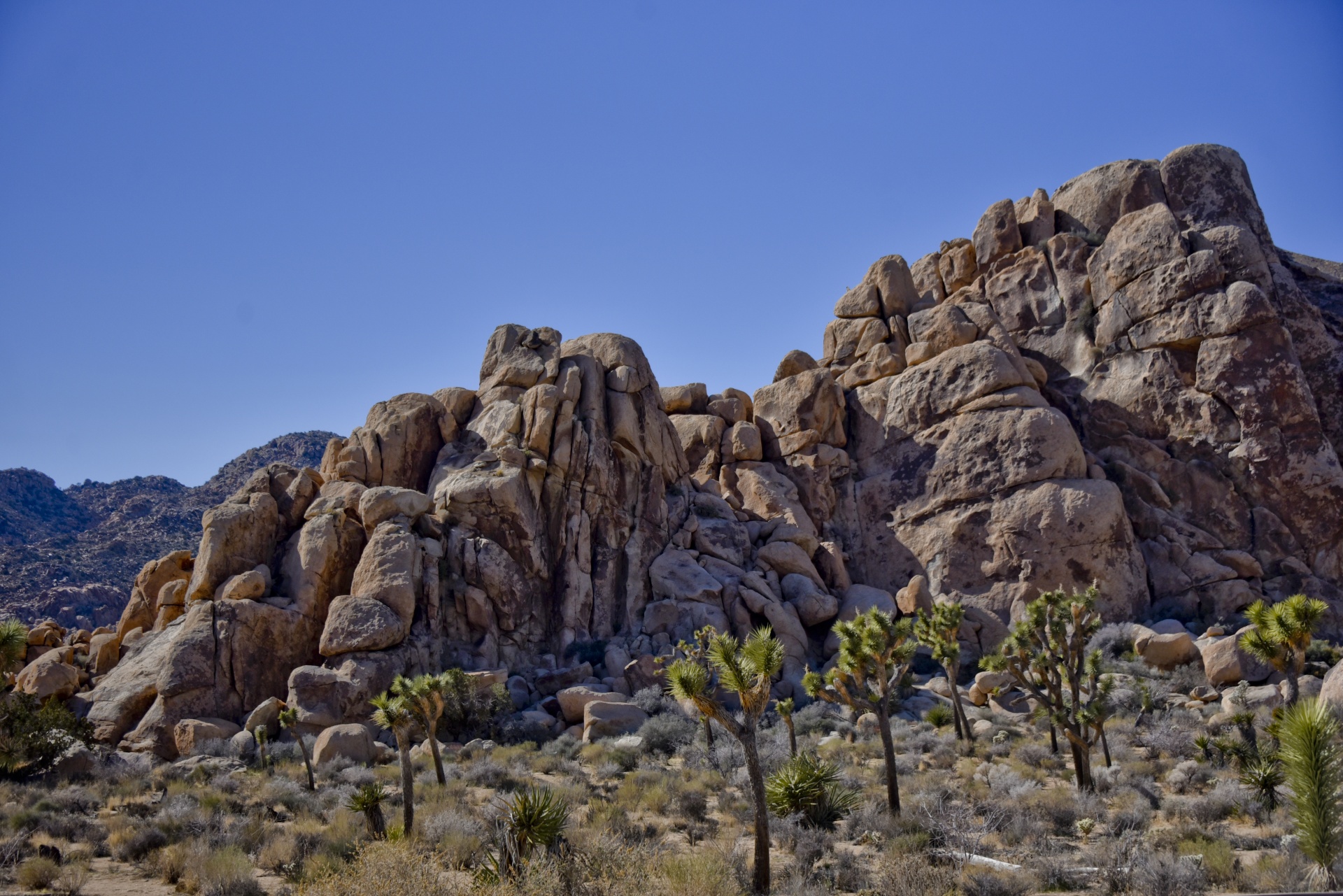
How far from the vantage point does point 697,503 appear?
133 ft

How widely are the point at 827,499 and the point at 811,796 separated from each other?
1031 inches

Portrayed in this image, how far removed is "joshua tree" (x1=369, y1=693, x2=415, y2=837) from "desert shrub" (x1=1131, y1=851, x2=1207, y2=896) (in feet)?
40.3

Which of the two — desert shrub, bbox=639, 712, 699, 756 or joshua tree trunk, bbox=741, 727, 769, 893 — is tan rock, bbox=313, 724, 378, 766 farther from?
joshua tree trunk, bbox=741, 727, 769, 893

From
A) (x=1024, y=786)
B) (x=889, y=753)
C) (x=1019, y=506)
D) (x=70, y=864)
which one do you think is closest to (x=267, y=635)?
(x=70, y=864)

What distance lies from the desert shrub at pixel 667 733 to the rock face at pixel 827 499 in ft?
5.35

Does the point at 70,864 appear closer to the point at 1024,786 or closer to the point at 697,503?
the point at 1024,786

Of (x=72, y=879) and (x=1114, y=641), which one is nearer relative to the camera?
(x=72, y=879)

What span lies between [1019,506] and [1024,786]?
18.8m

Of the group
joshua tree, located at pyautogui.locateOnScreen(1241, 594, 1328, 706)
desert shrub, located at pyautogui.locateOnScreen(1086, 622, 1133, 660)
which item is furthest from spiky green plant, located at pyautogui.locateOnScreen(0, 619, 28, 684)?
desert shrub, located at pyautogui.locateOnScreen(1086, 622, 1133, 660)

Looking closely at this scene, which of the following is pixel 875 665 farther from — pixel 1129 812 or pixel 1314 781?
pixel 1314 781

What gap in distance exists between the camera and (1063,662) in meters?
21.4

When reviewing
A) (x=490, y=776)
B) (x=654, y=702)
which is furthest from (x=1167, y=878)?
(x=654, y=702)

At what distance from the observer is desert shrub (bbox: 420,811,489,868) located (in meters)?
13.9

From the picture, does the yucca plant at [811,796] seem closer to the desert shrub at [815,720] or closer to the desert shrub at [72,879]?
→ the desert shrub at [815,720]
